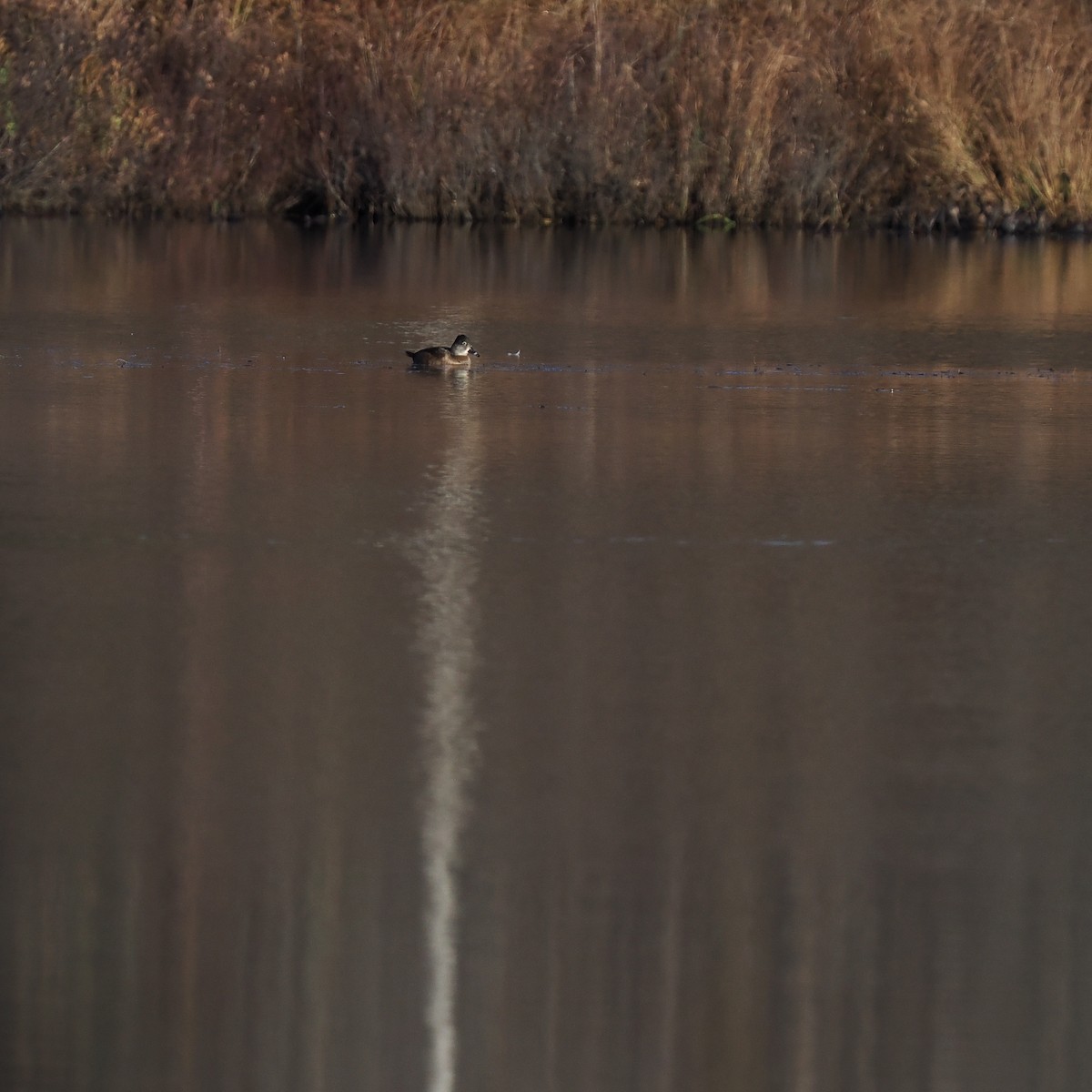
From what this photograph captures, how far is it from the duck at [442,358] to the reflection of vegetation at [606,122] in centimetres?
1159

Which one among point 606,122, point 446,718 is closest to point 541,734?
point 446,718

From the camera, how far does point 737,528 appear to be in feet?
26.9

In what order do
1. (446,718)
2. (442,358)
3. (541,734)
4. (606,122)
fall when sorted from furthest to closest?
(606,122), (442,358), (446,718), (541,734)

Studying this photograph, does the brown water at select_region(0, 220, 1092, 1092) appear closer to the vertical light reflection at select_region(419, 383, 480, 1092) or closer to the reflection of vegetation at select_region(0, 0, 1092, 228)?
the vertical light reflection at select_region(419, 383, 480, 1092)

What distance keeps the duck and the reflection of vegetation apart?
1159 cm

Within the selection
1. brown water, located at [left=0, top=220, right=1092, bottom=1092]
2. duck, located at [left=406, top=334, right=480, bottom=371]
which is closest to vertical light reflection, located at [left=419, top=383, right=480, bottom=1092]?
brown water, located at [left=0, top=220, right=1092, bottom=1092]

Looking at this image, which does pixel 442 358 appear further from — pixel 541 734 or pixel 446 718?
pixel 541 734

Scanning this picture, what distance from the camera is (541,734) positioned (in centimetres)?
581

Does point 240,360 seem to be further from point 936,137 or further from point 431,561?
point 936,137

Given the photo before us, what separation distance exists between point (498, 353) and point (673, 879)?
834cm

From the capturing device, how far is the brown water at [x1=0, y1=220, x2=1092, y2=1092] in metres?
4.32

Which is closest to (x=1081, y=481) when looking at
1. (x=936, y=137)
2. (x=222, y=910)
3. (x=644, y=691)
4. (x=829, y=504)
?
(x=829, y=504)

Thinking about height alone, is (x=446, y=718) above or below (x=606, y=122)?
below

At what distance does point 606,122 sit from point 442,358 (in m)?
11.8
